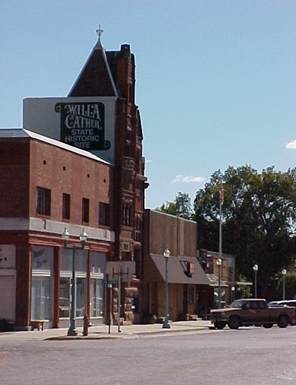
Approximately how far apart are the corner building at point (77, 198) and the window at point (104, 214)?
58 millimetres

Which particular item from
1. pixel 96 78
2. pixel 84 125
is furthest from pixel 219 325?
pixel 96 78

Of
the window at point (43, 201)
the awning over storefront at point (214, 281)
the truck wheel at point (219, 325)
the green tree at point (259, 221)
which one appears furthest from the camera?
the green tree at point (259, 221)

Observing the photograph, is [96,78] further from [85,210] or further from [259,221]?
[259,221]

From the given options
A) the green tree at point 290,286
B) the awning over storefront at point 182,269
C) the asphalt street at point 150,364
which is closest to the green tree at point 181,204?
the green tree at point 290,286

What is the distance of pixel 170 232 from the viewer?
64812 mm

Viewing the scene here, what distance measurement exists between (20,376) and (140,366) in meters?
3.42

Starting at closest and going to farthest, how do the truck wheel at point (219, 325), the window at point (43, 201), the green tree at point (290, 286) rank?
1. the window at point (43, 201)
2. the truck wheel at point (219, 325)
3. the green tree at point (290, 286)

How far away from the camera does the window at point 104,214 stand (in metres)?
53.6

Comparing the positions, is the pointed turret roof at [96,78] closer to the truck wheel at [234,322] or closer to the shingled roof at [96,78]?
the shingled roof at [96,78]

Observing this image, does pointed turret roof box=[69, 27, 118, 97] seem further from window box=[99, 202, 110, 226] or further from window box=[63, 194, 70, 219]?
window box=[63, 194, 70, 219]

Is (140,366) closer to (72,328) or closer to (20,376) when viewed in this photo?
(20,376)

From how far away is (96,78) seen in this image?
57.2 meters

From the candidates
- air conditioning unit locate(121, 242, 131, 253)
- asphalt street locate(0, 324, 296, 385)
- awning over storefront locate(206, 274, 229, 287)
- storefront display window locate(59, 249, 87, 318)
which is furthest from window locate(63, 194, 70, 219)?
awning over storefront locate(206, 274, 229, 287)

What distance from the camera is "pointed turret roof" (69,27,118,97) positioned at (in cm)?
5656
